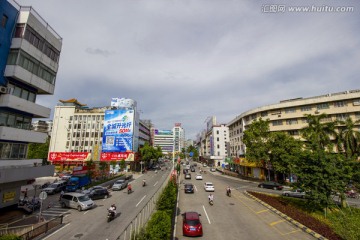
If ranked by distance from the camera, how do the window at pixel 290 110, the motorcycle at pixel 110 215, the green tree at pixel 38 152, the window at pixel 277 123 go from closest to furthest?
the motorcycle at pixel 110 215, the window at pixel 290 110, the window at pixel 277 123, the green tree at pixel 38 152

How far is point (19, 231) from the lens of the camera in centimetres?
1673

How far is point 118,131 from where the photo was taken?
72.6m

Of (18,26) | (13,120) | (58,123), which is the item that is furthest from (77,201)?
(58,123)

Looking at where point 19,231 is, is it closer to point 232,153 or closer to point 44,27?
point 44,27

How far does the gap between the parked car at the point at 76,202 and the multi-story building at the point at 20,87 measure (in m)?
4.15

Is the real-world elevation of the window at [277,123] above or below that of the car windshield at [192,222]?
above

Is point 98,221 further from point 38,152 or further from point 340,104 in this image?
point 38,152

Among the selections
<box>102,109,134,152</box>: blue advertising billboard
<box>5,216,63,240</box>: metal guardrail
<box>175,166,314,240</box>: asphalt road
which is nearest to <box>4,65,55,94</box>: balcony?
<box>5,216,63,240</box>: metal guardrail

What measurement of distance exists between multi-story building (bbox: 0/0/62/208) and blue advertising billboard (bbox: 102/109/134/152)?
46.1m

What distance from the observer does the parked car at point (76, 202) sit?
25078 millimetres

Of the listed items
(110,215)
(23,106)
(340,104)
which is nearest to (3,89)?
(23,106)

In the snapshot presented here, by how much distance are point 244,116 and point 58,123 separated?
69920mm

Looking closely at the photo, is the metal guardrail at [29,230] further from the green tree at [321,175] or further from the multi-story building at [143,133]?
the multi-story building at [143,133]

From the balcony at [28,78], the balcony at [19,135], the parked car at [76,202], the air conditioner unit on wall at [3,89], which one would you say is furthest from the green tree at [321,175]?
the air conditioner unit on wall at [3,89]
